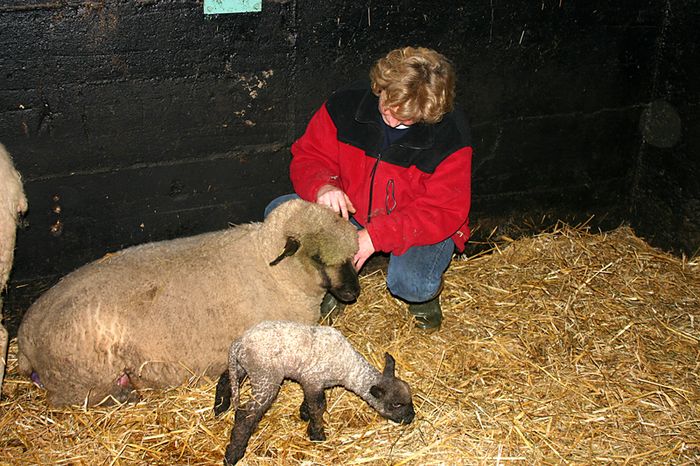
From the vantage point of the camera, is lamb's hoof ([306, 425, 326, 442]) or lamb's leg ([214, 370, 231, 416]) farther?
lamb's leg ([214, 370, 231, 416])

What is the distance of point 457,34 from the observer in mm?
4426

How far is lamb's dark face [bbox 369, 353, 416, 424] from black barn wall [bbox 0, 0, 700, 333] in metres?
1.72

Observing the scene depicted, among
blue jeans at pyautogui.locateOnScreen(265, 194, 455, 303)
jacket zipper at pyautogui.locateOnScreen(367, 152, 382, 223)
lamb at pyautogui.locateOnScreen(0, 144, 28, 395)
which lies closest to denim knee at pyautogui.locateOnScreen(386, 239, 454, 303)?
blue jeans at pyautogui.locateOnScreen(265, 194, 455, 303)

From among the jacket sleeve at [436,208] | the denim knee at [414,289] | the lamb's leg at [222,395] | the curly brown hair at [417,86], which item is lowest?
the lamb's leg at [222,395]

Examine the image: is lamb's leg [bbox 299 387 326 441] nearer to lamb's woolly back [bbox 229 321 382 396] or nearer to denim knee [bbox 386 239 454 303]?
lamb's woolly back [bbox 229 321 382 396]

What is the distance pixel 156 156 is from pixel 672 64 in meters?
3.77

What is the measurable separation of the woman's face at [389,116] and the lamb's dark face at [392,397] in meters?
1.27

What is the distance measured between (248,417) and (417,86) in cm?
187

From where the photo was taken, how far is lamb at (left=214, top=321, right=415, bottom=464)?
3.05 meters

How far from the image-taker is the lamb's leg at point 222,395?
11.3 ft

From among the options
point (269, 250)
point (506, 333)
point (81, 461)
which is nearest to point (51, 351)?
point (81, 461)

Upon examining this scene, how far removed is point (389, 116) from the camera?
3.66m

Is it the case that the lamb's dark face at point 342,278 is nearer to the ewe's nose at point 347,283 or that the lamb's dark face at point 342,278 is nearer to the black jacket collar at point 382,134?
the ewe's nose at point 347,283

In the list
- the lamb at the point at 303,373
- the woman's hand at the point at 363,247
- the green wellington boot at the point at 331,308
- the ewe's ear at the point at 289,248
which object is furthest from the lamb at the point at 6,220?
the green wellington boot at the point at 331,308
